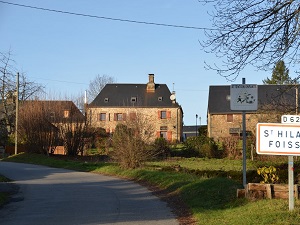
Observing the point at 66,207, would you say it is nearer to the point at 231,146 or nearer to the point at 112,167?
the point at 112,167

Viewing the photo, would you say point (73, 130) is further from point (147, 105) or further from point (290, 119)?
point (147, 105)

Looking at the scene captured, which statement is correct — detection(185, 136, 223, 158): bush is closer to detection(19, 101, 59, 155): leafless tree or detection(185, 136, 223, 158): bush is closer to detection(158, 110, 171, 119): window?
detection(19, 101, 59, 155): leafless tree

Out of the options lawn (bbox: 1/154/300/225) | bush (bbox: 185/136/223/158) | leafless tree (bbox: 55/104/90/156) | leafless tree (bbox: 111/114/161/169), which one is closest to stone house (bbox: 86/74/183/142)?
leafless tree (bbox: 55/104/90/156)

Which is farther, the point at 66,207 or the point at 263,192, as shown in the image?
the point at 66,207

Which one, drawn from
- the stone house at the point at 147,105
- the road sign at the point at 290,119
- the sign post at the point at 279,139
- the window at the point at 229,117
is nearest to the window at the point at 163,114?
the stone house at the point at 147,105

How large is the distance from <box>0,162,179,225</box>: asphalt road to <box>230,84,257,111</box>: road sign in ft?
10.9

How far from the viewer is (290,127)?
317 inches

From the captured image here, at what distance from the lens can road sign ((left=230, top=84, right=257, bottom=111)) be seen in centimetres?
1183

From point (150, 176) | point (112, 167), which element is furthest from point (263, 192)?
point (112, 167)

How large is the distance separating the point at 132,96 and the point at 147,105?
309 centimetres

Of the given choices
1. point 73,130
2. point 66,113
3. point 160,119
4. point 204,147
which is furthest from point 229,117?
point 73,130

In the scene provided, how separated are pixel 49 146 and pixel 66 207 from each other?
2705 centimetres

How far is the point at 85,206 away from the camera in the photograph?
13.2 metres

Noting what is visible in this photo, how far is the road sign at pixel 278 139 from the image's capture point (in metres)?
7.97
